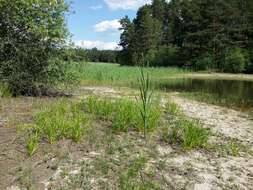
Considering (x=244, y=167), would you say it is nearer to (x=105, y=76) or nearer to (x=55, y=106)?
(x=55, y=106)

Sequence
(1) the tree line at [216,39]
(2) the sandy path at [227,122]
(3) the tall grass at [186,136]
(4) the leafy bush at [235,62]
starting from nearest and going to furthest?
1. (3) the tall grass at [186,136]
2. (2) the sandy path at [227,122]
3. (4) the leafy bush at [235,62]
4. (1) the tree line at [216,39]

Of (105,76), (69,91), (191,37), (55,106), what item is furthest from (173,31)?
(55,106)

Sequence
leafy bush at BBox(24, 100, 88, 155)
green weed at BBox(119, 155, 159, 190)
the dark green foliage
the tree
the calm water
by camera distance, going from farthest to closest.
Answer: the dark green foliage
the calm water
the tree
leafy bush at BBox(24, 100, 88, 155)
green weed at BBox(119, 155, 159, 190)

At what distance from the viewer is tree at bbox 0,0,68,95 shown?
376 inches

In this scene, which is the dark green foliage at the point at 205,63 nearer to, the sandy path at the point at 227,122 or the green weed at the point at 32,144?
the sandy path at the point at 227,122

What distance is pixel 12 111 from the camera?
7.27m

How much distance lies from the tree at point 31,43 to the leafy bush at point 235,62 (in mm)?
33175

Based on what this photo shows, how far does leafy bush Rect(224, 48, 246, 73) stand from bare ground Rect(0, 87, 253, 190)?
35480mm

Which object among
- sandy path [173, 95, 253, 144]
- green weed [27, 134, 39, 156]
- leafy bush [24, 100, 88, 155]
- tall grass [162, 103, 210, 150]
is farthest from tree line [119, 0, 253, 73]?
green weed [27, 134, 39, 156]

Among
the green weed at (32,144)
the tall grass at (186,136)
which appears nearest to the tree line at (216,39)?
the tall grass at (186,136)

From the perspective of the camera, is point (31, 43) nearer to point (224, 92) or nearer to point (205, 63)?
Answer: point (224, 92)

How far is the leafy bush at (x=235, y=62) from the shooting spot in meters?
39.9

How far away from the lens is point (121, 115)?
682cm

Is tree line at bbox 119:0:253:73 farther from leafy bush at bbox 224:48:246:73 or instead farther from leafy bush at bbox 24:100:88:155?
leafy bush at bbox 24:100:88:155
